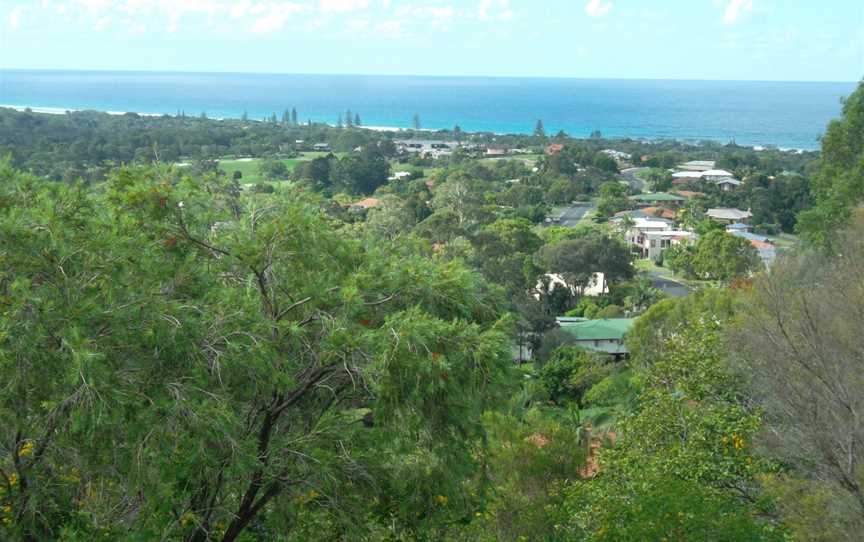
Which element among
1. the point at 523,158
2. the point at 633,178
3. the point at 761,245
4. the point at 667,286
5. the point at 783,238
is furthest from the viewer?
the point at 523,158

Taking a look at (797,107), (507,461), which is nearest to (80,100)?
(797,107)

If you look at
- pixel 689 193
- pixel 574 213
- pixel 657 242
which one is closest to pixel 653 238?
pixel 657 242

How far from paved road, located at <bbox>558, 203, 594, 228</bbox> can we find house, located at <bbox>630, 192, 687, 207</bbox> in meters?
2.71

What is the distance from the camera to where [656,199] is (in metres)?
50.3

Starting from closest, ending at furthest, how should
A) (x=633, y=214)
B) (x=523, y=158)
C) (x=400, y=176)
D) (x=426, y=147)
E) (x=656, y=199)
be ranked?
(x=633, y=214) → (x=656, y=199) → (x=400, y=176) → (x=523, y=158) → (x=426, y=147)

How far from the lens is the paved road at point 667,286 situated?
2933 cm

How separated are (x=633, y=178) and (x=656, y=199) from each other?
13.9m

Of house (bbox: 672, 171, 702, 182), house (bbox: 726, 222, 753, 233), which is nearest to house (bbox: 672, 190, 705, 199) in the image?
house (bbox: 672, 171, 702, 182)

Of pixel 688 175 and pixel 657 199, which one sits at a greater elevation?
pixel 688 175

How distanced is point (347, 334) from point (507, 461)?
5.00m

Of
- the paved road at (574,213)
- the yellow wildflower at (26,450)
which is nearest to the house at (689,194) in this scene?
the paved road at (574,213)

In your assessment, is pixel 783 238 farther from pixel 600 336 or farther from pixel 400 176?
pixel 400 176

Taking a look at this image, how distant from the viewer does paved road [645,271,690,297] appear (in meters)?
29.3

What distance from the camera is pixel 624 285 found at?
95.3 feet
